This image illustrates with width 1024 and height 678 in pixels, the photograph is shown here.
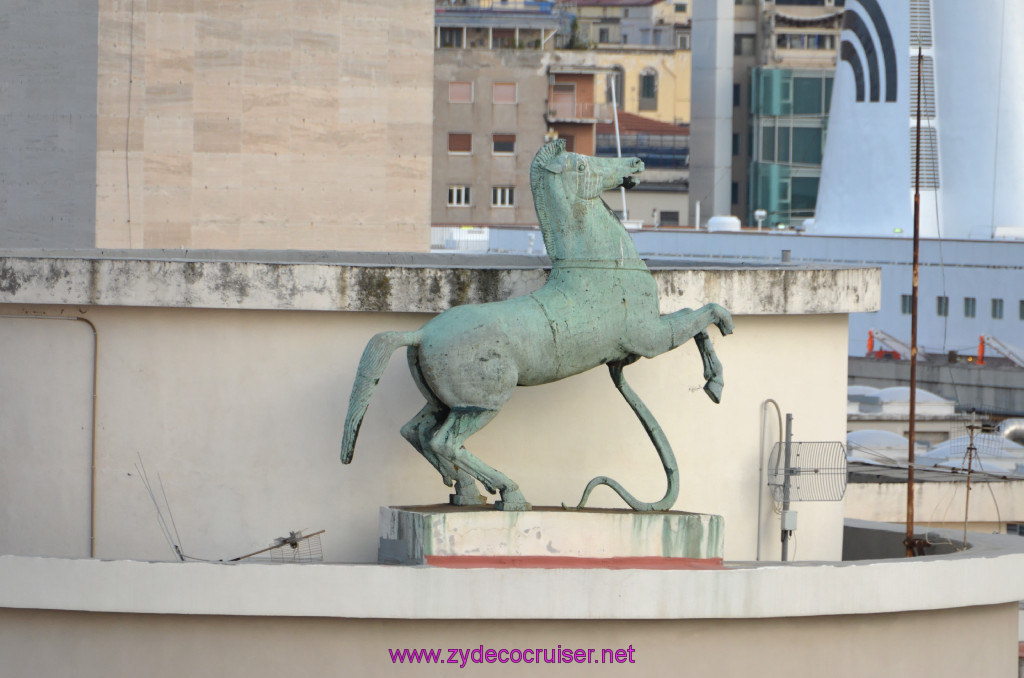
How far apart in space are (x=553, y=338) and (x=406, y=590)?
1.59 m

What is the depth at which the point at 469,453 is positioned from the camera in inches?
423

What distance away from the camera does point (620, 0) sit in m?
124

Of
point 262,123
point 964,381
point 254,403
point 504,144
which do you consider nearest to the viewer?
point 254,403

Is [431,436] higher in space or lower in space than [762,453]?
higher

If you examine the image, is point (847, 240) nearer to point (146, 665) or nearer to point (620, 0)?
point (146, 665)

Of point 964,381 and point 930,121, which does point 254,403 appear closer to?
point 964,381

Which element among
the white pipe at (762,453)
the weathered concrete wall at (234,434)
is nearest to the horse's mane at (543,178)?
the weathered concrete wall at (234,434)

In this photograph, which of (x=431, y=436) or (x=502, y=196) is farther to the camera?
(x=502, y=196)

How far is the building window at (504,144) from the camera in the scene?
9269 centimetres

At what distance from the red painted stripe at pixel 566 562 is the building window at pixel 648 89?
343 ft

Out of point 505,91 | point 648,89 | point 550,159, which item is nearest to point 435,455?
point 550,159

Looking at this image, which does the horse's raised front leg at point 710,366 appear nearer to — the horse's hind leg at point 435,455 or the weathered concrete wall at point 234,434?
the weathered concrete wall at point 234,434

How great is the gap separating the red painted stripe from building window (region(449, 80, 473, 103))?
82437mm

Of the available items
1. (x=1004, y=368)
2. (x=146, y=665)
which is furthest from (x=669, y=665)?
(x=1004, y=368)
